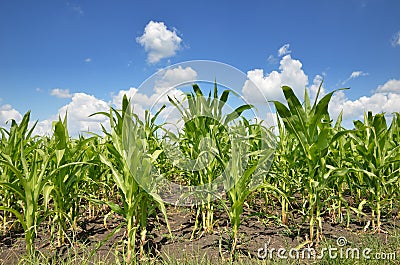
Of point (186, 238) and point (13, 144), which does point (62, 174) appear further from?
point (186, 238)

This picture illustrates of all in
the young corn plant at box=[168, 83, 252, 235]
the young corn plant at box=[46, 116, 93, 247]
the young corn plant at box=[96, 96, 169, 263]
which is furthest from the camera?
the young corn plant at box=[168, 83, 252, 235]

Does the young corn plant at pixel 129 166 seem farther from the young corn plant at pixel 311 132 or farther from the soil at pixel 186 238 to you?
the young corn plant at pixel 311 132

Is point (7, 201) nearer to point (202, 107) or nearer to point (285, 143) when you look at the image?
point (202, 107)

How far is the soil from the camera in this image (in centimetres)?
251

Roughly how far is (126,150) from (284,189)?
1.91m

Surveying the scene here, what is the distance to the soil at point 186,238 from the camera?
8.23 ft

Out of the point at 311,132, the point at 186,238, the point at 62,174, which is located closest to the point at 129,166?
the point at 62,174

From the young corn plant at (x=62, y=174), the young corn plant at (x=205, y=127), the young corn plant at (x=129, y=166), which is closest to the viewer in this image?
the young corn plant at (x=129, y=166)

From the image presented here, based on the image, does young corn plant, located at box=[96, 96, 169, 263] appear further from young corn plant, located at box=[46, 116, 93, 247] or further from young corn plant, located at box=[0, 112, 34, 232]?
young corn plant, located at box=[0, 112, 34, 232]

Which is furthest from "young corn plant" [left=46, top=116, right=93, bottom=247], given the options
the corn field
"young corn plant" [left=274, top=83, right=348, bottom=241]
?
"young corn plant" [left=274, top=83, right=348, bottom=241]

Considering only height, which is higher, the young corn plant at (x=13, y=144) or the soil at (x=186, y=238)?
the young corn plant at (x=13, y=144)

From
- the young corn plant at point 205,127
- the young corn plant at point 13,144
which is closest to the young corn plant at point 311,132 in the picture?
the young corn plant at point 205,127

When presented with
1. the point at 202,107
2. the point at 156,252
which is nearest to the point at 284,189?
the point at 202,107

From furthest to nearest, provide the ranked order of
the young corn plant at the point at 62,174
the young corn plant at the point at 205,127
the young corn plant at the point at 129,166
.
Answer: the young corn plant at the point at 205,127 → the young corn plant at the point at 62,174 → the young corn plant at the point at 129,166
